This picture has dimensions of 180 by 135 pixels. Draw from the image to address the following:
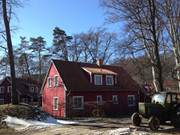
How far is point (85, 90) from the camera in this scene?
Result: 45125mm

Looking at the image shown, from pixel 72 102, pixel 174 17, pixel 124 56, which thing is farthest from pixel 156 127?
pixel 72 102

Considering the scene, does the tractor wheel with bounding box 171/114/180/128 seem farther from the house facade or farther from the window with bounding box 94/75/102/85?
the house facade

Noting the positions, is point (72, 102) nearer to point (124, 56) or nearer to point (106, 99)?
point (106, 99)

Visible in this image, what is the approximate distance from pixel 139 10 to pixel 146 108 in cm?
1543

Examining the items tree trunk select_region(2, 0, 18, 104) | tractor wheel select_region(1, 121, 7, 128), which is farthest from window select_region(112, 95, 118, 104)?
tractor wheel select_region(1, 121, 7, 128)

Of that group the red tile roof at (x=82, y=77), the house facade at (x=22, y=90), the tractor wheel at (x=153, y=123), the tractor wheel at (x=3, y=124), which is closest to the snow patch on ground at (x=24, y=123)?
the tractor wheel at (x=3, y=124)

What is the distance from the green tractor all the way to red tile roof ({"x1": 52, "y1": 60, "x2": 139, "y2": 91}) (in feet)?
67.6

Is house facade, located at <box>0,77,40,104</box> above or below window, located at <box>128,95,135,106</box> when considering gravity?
above

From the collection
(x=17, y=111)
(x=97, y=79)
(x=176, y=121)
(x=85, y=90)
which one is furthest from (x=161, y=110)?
(x=97, y=79)

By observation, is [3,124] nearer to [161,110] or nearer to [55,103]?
[161,110]

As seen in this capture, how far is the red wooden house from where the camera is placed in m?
44.1

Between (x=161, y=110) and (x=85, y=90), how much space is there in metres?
22.4

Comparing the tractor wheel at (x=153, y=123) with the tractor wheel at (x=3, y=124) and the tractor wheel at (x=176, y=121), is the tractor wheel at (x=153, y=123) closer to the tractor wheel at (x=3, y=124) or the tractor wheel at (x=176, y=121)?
the tractor wheel at (x=176, y=121)

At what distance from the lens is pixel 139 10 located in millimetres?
36312
